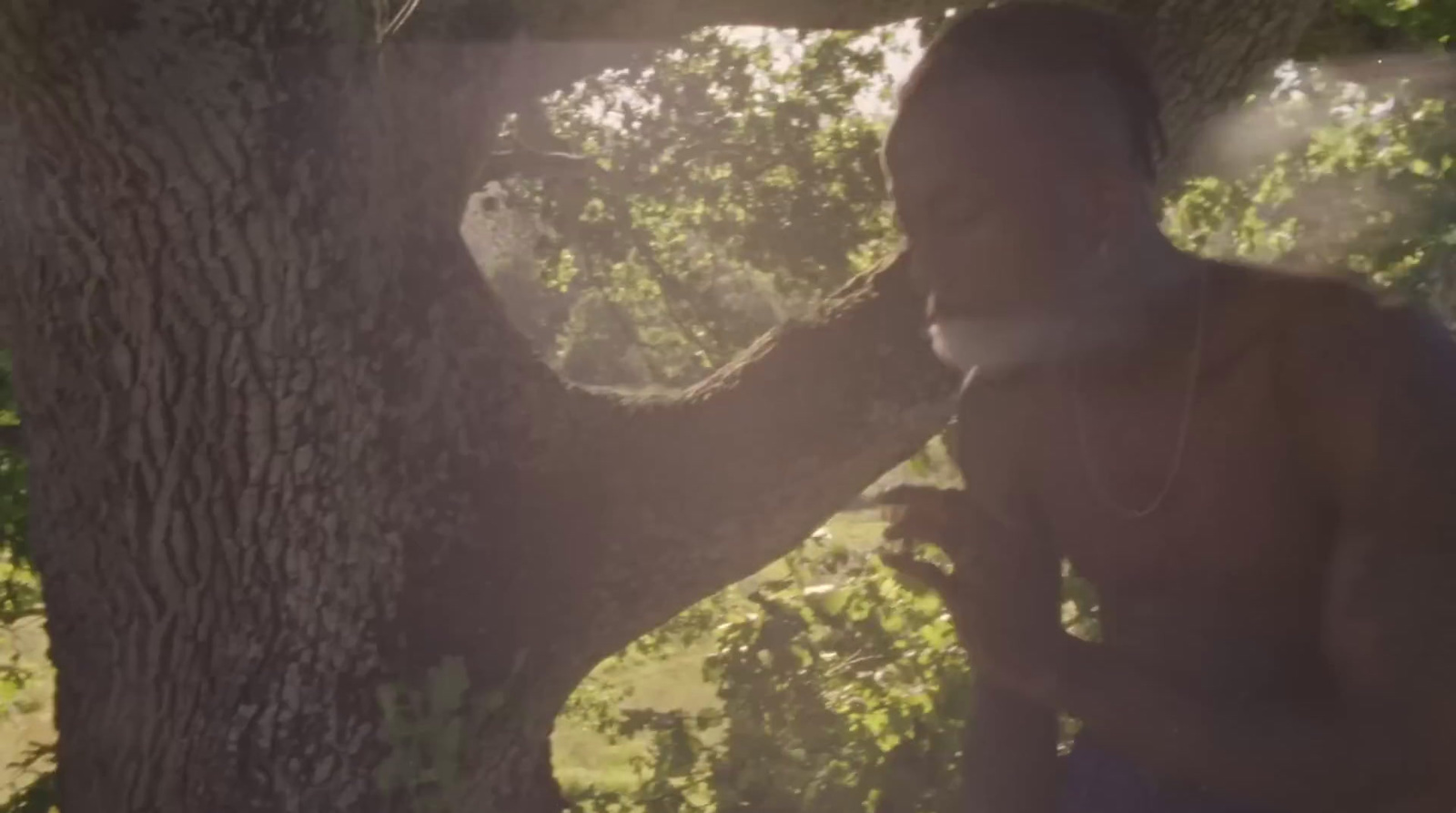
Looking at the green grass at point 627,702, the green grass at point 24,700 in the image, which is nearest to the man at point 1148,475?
the green grass at point 627,702

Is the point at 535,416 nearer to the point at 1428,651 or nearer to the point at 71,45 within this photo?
the point at 71,45

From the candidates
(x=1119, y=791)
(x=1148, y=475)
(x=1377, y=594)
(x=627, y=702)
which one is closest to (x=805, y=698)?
(x=627, y=702)

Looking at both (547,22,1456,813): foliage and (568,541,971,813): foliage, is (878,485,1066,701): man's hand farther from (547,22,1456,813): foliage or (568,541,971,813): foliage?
(568,541,971,813): foliage

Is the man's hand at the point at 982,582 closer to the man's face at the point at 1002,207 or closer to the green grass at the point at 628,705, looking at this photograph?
the man's face at the point at 1002,207

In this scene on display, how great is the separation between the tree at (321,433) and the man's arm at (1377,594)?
1353 mm

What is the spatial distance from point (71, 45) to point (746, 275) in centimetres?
433

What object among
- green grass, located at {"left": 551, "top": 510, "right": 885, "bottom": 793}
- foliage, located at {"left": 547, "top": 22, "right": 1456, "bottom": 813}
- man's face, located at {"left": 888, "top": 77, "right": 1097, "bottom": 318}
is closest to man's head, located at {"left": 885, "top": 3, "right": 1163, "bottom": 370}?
man's face, located at {"left": 888, "top": 77, "right": 1097, "bottom": 318}

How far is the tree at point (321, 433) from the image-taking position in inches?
94.8

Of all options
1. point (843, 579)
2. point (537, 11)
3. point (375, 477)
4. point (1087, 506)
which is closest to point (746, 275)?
point (843, 579)

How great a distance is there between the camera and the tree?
2.41 meters

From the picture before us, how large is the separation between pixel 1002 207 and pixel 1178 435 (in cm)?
39

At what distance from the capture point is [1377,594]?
1493 mm

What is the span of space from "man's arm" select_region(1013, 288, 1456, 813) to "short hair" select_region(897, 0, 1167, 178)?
0.48m

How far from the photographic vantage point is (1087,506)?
201 cm
